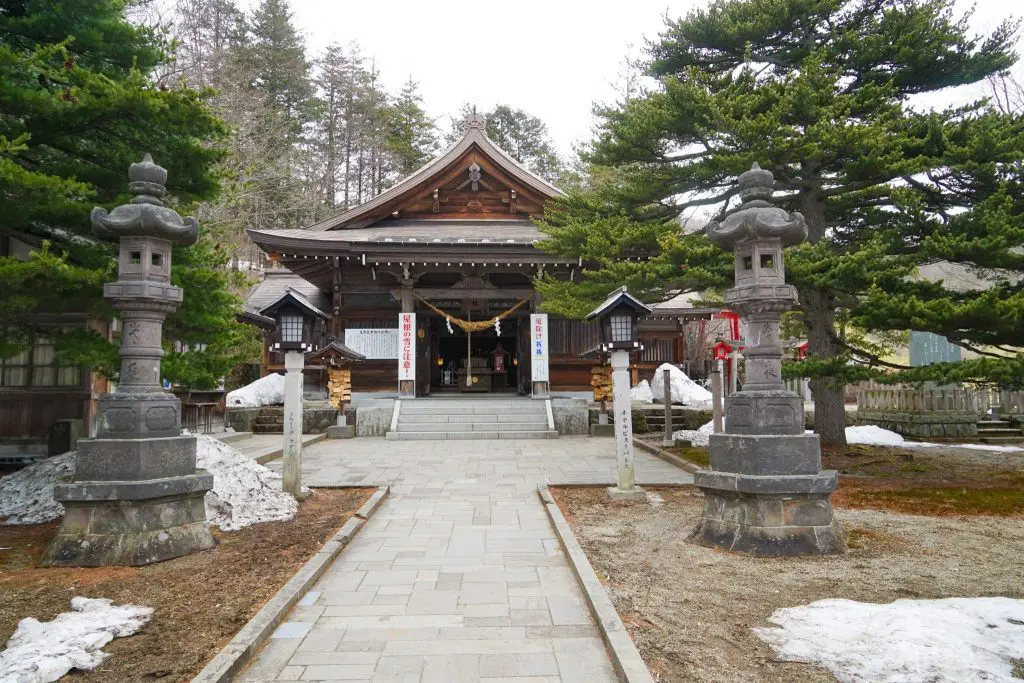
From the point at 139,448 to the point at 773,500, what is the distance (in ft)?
19.5

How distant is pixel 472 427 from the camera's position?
14.7 meters

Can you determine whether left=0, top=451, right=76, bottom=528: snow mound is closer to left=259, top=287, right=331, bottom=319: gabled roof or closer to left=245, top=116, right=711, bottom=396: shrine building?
left=259, top=287, right=331, bottom=319: gabled roof

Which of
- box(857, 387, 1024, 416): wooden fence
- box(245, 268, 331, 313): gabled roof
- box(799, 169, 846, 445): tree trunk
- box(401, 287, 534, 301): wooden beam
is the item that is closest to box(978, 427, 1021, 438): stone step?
box(857, 387, 1024, 416): wooden fence

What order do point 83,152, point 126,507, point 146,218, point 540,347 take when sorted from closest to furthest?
1. point 126,507
2. point 146,218
3. point 83,152
4. point 540,347

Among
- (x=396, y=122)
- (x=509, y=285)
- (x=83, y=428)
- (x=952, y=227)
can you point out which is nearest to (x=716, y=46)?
(x=952, y=227)

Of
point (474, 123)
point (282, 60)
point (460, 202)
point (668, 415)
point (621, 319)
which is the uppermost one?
point (282, 60)

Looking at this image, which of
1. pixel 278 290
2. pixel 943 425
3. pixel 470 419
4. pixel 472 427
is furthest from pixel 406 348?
pixel 943 425

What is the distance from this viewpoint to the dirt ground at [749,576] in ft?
10.9

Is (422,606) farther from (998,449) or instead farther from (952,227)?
(998,449)

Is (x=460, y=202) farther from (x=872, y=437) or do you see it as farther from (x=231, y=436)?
(x=872, y=437)

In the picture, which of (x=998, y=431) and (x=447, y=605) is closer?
(x=447, y=605)

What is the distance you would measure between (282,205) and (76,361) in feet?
75.0

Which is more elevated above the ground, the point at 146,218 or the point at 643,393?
the point at 146,218

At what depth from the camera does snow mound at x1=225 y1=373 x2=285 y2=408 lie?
1734 centimetres
